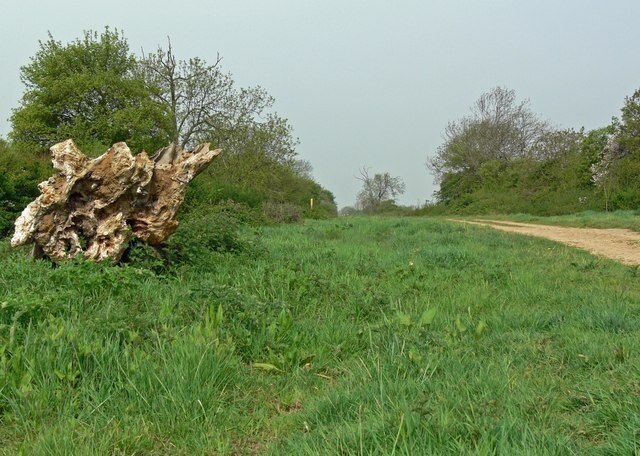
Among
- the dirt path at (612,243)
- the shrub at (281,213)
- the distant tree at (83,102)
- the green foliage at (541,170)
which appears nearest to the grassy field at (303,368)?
the dirt path at (612,243)

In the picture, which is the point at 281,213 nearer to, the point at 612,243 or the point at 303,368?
the point at 612,243

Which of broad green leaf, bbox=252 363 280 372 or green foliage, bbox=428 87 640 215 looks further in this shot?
green foliage, bbox=428 87 640 215

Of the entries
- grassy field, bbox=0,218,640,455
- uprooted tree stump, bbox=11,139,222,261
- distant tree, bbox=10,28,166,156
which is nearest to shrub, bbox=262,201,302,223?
distant tree, bbox=10,28,166,156

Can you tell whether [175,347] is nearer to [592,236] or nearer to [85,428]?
[85,428]

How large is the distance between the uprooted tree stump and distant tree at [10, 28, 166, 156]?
16187 millimetres

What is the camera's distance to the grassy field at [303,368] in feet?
6.79

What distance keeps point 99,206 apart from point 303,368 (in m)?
4.03

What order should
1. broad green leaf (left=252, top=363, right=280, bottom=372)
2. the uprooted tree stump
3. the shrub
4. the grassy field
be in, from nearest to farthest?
the grassy field
broad green leaf (left=252, top=363, right=280, bottom=372)
the uprooted tree stump
the shrub

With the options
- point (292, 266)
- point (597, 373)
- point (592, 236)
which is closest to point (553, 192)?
point (592, 236)

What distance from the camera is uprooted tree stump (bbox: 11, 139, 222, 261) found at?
5.57 metres

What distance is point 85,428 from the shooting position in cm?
231

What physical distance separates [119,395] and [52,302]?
4.87 ft

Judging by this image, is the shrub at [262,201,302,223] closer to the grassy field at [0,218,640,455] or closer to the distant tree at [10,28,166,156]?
the distant tree at [10,28,166,156]

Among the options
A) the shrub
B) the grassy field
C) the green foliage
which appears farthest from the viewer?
the green foliage
